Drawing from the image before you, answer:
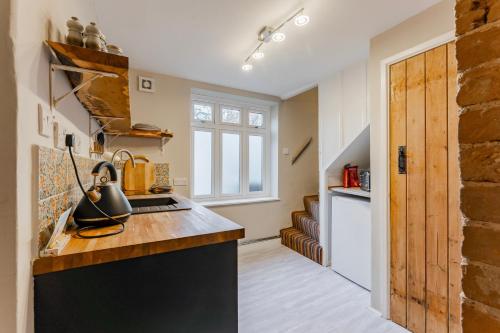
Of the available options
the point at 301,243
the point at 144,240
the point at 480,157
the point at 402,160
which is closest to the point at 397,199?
the point at 402,160

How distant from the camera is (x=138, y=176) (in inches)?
95.9

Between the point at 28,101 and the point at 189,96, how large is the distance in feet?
7.92

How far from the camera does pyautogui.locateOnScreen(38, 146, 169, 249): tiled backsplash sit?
669 mm

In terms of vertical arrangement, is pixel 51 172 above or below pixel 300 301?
above

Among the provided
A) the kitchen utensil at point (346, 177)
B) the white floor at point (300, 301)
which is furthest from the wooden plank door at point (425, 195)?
the kitchen utensil at point (346, 177)

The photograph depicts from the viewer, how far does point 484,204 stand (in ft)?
1.50

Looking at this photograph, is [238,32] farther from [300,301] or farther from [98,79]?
[300,301]

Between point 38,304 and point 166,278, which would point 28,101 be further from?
point 166,278

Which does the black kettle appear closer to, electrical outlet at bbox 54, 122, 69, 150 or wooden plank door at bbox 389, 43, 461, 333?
electrical outlet at bbox 54, 122, 69, 150

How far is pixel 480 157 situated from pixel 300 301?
6.55 ft

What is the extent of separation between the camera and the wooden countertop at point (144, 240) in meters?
0.66

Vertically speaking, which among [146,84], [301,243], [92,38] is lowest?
[301,243]

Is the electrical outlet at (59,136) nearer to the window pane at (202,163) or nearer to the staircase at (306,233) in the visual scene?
the window pane at (202,163)

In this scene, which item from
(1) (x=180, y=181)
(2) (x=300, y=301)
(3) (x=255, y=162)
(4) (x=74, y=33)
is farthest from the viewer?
(3) (x=255, y=162)
